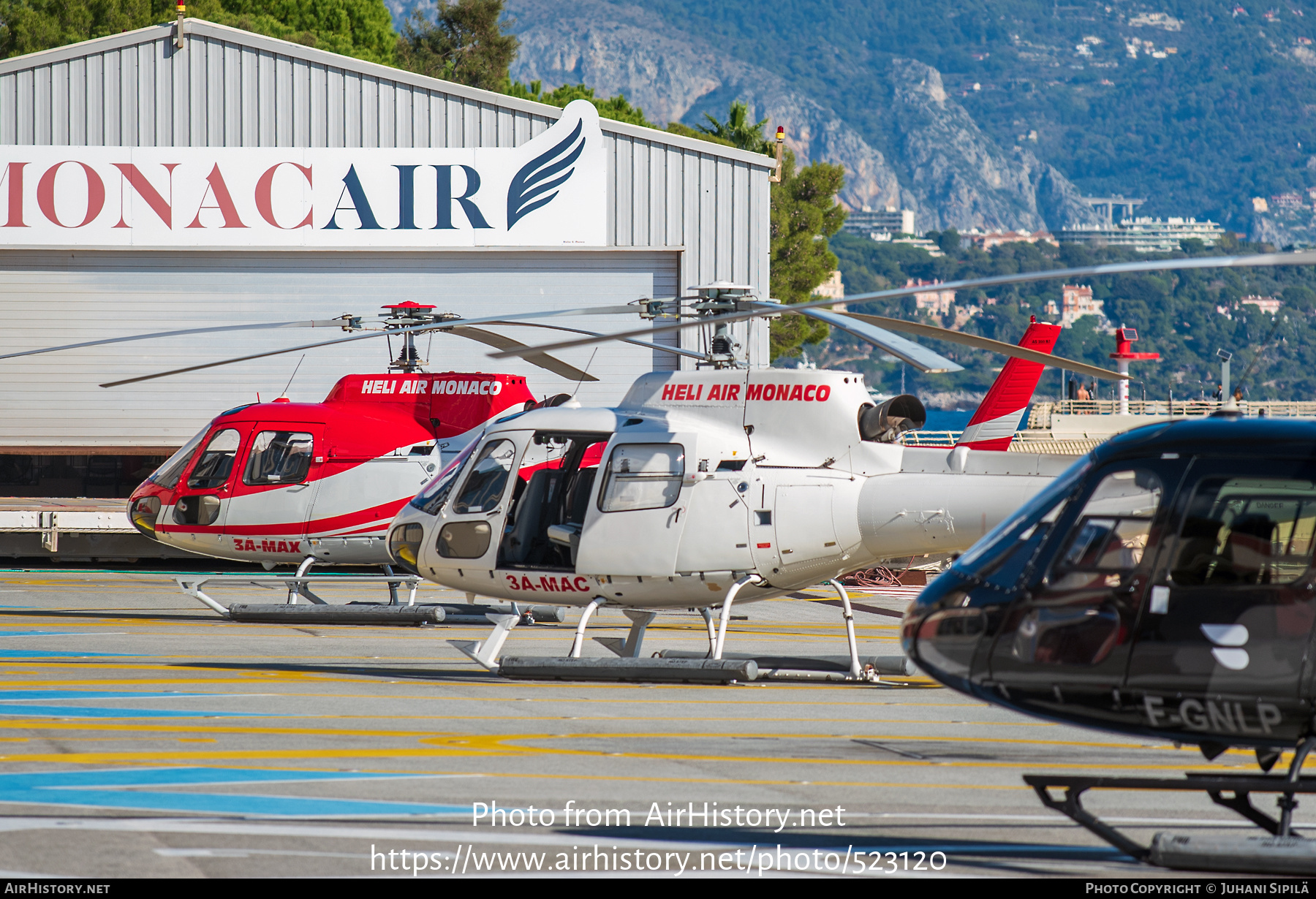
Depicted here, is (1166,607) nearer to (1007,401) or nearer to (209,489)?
(1007,401)

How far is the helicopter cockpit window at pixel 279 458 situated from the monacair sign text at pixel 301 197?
9.45 meters

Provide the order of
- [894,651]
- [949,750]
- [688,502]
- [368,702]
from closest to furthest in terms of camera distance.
Result: 1. [949,750]
2. [368,702]
3. [688,502]
4. [894,651]

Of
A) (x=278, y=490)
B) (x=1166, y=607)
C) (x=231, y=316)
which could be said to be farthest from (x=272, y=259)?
(x=1166, y=607)

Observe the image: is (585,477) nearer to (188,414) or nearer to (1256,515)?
(1256,515)

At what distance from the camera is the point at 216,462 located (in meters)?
15.2

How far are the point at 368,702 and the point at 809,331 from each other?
46.8 m

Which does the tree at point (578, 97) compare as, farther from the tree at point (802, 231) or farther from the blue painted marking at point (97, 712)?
the blue painted marking at point (97, 712)

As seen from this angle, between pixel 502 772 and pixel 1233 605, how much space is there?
420 cm

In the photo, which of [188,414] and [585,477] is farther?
[188,414]

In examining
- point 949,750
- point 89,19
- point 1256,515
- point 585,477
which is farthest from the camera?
point 89,19

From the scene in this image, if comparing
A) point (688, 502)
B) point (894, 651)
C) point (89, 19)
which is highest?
point (89, 19)

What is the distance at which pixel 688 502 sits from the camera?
11172 millimetres
